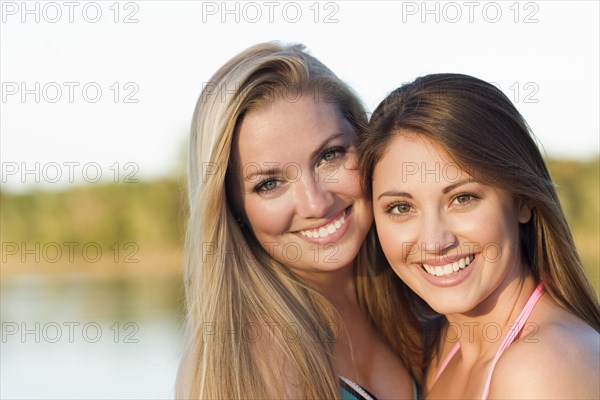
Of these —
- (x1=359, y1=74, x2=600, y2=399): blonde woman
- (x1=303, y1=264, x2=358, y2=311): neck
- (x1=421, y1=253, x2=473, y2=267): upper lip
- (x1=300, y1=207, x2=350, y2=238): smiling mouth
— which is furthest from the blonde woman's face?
(x1=421, y1=253, x2=473, y2=267): upper lip

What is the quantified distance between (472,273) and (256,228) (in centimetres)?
97

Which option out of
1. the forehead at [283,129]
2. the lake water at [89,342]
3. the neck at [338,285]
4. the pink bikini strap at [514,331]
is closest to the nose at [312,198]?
the forehead at [283,129]

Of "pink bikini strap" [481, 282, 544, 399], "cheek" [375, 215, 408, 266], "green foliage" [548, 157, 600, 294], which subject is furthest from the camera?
"green foliage" [548, 157, 600, 294]

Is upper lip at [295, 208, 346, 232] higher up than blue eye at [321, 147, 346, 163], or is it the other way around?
blue eye at [321, 147, 346, 163]

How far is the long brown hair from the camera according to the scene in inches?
111

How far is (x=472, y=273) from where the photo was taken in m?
2.90

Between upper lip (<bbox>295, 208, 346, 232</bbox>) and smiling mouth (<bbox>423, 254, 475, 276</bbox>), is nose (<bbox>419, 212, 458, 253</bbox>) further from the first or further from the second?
upper lip (<bbox>295, 208, 346, 232</bbox>)

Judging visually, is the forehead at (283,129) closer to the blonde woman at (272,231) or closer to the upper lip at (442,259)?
the blonde woman at (272,231)

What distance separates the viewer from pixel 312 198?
10.8 ft

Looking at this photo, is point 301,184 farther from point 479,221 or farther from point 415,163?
point 479,221

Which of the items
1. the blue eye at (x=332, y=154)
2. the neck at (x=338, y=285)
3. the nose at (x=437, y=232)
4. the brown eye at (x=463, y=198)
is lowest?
the neck at (x=338, y=285)

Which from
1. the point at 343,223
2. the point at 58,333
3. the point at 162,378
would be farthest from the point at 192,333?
the point at 58,333

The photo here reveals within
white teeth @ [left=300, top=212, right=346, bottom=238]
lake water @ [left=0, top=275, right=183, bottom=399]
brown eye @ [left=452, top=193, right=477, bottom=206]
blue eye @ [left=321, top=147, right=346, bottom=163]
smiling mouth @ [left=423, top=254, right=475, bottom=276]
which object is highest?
blue eye @ [left=321, top=147, right=346, bottom=163]

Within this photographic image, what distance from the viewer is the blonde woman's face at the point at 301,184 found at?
325 cm
